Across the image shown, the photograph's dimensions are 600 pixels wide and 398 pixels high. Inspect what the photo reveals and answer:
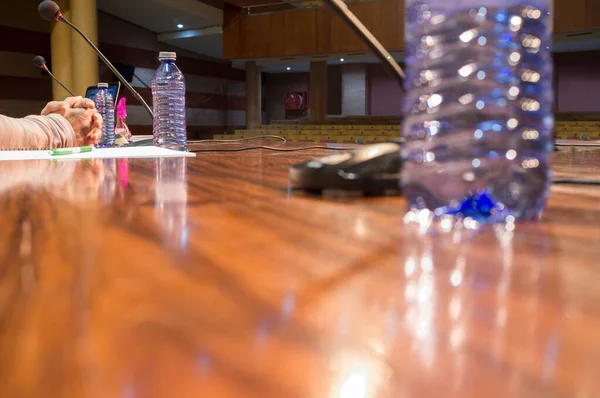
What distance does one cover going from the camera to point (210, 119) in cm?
938

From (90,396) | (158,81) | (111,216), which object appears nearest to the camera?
(90,396)

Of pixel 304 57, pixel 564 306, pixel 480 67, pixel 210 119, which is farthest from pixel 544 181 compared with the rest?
pixel 210 119

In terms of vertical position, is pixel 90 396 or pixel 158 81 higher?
pixel 158 81

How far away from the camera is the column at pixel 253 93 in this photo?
7.70 m

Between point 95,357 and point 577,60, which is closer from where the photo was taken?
point 95,357

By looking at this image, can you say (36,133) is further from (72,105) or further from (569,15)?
(569,15)

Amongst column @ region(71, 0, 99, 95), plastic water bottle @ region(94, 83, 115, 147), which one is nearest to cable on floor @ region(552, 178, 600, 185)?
plastic water bottle @ region(94, 83, 115, 147)

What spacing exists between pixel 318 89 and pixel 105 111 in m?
6.77

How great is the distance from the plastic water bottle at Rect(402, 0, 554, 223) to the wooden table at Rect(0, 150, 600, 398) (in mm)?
27

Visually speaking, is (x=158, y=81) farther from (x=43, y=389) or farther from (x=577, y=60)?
(x=577, y=60)

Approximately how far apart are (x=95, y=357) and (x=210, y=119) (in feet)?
31.1

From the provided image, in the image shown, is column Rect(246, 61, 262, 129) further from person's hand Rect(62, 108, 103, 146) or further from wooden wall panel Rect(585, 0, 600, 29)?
person's hand Rect(62, 108, 103, 146)

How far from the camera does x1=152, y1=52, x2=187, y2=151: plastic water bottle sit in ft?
3.70

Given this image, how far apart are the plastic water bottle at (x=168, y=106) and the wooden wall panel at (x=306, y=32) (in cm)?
502
